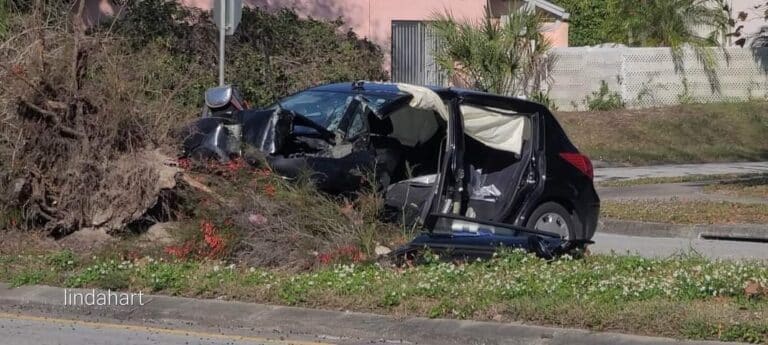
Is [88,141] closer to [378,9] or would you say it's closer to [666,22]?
[378,9]

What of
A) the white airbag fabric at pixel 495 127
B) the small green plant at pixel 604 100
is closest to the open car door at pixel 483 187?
the white airbag fabric at pixel 495 127

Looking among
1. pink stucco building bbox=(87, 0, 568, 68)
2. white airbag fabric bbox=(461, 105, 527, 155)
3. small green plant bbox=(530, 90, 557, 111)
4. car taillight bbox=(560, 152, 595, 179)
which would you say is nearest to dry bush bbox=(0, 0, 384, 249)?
white airbag fabric bbox=(461, 105, 527, 155)

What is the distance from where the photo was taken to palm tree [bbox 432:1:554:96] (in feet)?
81.7

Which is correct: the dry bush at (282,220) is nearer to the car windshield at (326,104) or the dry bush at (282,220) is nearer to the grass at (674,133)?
the car windshield at (326,104)

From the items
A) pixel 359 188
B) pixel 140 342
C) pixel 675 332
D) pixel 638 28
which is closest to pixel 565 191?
pixel 359 188

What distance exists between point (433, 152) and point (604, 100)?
54.3ft

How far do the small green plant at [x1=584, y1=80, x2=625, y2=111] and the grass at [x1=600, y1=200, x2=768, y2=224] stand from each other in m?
10.9

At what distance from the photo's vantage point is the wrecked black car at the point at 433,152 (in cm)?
1048

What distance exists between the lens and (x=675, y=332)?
734cm

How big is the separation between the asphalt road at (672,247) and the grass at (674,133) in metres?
9.93

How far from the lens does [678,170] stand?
22188 mm

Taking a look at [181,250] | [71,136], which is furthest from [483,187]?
[71,136]

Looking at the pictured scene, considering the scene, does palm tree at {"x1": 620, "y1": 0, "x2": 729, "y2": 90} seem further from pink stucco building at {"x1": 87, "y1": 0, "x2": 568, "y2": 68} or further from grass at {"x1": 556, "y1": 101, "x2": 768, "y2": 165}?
pink stucco building at {"x1": 87, "y1": 0, "x2": 568, "y2": 68}

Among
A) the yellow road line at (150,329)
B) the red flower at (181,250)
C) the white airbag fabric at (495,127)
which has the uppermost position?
the white airbag fabric at (495,127)
